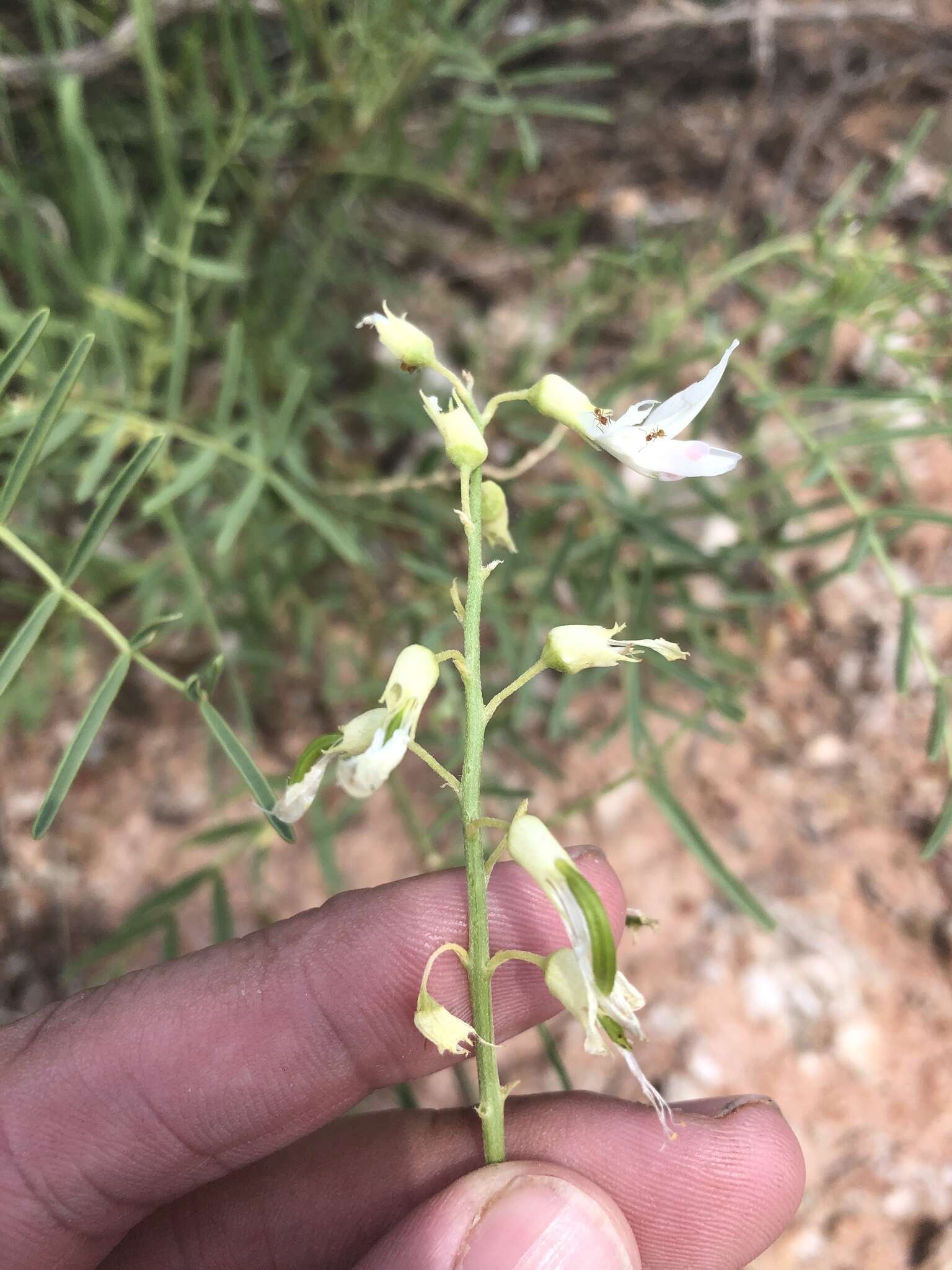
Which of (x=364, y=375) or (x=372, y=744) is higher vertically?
(x=372, y=744)

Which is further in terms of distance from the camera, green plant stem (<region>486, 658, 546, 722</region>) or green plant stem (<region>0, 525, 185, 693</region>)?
green plant stem (<region>0, 525, 185, 693</region>)

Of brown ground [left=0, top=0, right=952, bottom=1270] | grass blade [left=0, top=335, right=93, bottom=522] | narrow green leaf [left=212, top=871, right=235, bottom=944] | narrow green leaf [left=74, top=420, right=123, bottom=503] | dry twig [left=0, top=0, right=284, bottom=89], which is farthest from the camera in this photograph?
brown ground [left=0, top=0, right=952, bottom=1270]

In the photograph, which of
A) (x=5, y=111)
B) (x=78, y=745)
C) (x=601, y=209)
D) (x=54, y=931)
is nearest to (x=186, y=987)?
(x=78, y=745)

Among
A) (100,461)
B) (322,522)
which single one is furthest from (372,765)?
(100,461)

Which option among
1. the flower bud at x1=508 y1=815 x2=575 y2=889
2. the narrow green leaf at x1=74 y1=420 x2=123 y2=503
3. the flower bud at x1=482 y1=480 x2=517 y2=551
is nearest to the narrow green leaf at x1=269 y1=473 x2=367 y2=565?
the narrow green leaf at x1=74 y1=420 x2=123 y2=503

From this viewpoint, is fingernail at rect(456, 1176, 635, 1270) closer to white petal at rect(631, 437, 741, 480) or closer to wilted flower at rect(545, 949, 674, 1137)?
wilted flower at rect(545, 949, 674, 1137)

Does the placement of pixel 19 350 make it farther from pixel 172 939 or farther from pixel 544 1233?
pixel 544 1233

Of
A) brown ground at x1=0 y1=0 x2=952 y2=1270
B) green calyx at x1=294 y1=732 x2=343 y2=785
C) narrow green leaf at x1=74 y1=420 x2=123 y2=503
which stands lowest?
brown ground at x1=0 y1=0 x2=952 y2=1270
